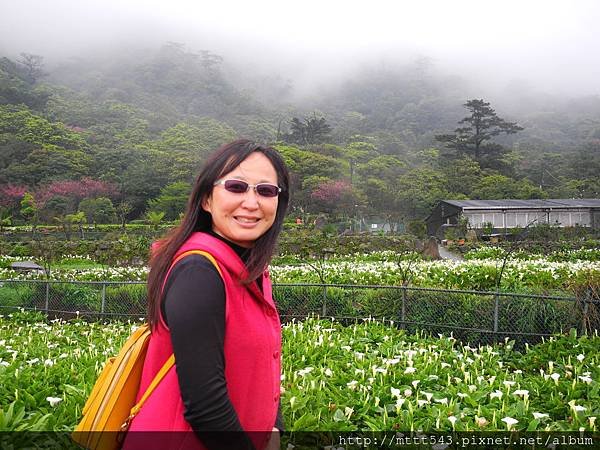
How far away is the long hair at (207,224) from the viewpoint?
1674 millimetres

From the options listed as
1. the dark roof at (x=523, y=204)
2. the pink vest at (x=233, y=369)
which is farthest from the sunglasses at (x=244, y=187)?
the dark roof at (x=523, y=204)

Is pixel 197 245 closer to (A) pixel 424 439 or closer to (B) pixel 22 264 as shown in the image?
(A) pixel 424 439

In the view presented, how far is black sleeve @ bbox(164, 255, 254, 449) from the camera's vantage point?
138cm

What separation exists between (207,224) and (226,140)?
48.6 metres

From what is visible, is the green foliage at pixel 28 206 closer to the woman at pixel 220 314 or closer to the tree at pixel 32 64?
the woman at pixel 220 314

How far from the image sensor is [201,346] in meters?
1.38

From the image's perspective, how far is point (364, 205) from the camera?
3759 centimetres

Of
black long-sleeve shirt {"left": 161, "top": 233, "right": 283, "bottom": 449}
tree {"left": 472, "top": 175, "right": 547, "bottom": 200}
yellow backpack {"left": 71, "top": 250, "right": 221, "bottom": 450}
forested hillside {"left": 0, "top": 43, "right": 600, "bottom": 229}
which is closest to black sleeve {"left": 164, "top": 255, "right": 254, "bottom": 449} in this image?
black long-sleeve shirt {"left": 161, "top": 233, "right": 283, "bottom": 449}

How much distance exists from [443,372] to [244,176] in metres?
3.68

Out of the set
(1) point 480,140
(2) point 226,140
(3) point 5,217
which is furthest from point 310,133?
(3) point 5,217

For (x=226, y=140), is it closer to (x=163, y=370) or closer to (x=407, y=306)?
(x=407, y=306)

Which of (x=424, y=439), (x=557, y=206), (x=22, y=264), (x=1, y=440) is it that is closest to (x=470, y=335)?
(x=424, y=439)

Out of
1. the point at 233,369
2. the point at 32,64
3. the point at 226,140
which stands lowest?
the point at 233,369

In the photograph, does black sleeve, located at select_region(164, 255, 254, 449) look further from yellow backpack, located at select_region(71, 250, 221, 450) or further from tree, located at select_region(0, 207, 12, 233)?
tree, located at select_region(0, 207, 12, 233)
